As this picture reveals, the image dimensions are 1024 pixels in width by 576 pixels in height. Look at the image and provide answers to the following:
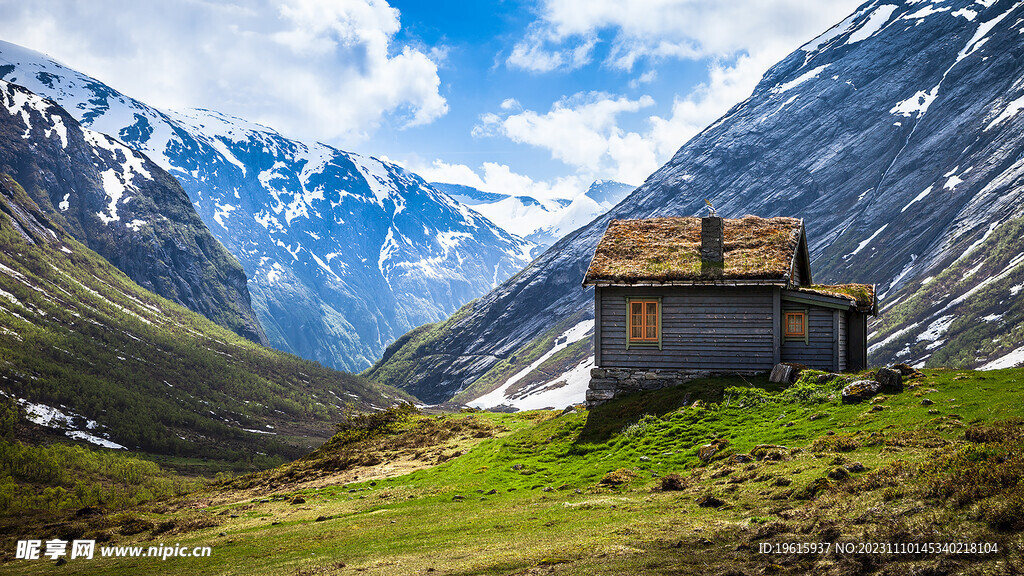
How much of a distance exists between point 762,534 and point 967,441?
21.5ft

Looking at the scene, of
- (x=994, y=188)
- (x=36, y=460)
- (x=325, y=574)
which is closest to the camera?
(x=325, y=574)

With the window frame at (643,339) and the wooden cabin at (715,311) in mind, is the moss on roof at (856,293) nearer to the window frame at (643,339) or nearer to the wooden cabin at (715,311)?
the wooden cabin at (715,311)

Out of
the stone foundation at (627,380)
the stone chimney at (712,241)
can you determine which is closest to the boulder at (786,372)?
the stone foundation at (627,380)

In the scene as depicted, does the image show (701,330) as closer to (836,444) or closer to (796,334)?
(796,334)

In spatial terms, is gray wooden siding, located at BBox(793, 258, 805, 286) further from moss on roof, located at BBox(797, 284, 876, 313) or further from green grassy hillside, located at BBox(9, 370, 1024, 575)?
green grassy hillside, located at BBox(9, 370, 1024, 575)

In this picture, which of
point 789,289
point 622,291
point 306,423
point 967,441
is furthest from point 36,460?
point 967,441

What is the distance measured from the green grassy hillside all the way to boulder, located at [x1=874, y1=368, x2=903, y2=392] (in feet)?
1.33

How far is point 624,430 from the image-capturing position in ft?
89.6

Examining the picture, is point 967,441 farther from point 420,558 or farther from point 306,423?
point 306,423

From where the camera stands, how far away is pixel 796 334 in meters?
31.4

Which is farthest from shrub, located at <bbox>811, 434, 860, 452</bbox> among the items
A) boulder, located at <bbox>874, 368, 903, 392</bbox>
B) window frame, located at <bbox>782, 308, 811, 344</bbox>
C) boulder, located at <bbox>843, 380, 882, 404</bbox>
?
window frame, located at <bbox>782, 308, 811, 344</bbox>

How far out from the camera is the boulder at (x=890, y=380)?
2303cm

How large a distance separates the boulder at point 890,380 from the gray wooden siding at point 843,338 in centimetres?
797

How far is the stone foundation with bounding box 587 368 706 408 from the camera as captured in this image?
32800 millimetres
